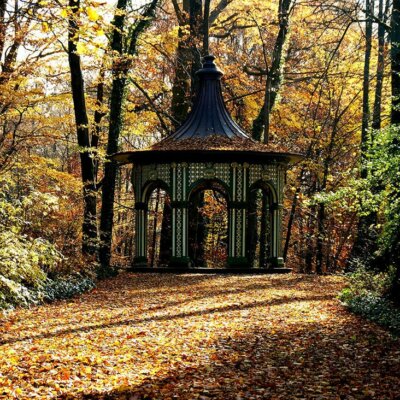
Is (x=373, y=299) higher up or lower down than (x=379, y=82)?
lower down

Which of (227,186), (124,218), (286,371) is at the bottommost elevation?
(286,371)

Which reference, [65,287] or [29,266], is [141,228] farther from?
[29,266]

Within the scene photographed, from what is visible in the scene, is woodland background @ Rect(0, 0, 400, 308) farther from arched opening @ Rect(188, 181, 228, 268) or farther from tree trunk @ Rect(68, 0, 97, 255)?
arched opening @ Rect(188, 181, 228, 268)

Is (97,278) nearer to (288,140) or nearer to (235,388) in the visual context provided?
(235,388)

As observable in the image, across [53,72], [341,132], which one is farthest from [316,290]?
[341,132]

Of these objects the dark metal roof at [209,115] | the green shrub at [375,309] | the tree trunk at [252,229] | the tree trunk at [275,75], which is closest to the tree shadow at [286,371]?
the green shrub at [375,309]

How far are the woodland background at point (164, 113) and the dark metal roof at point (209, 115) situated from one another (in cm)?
171

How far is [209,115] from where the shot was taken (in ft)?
54.2

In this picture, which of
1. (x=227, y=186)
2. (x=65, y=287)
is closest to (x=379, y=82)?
(x=227, y=186)

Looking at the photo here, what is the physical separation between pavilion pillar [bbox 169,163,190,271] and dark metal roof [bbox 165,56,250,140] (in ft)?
3.54

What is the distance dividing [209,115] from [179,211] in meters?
2.86

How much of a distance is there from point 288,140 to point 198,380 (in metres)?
18.5

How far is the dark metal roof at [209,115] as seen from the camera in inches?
632

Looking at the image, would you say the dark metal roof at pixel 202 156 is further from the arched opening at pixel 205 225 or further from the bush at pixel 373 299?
the bush at pixel 373 299
